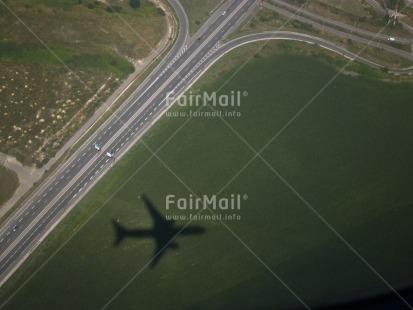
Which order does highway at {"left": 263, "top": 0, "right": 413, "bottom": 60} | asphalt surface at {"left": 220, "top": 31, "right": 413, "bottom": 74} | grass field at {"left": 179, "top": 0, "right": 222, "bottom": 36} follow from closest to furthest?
asphalt surface at {"left": 220, "top": 31, "right": 413, "bottom": 74}, highway at {"left": 263, "top": 0, "right": 413, "bottom": 60}, grass field at {"left": 179, "top": 0, "right": 222, "bottom": 36}

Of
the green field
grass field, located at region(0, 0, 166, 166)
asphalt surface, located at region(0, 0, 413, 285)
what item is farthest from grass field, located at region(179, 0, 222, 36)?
the green field

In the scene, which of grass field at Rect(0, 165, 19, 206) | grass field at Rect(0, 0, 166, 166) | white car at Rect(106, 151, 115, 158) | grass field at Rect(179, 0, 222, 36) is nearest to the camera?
grass field at Rect(0, 165, 19, 206)

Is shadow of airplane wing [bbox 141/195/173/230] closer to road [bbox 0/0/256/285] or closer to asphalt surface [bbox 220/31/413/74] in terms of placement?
road [bbox 0/0/256/285]

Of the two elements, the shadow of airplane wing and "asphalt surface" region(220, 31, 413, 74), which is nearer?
the shadow of airplane wing

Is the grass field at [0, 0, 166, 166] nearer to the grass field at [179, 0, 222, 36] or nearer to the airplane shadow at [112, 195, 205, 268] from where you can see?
the grass field at [179, 0, 222, 36]

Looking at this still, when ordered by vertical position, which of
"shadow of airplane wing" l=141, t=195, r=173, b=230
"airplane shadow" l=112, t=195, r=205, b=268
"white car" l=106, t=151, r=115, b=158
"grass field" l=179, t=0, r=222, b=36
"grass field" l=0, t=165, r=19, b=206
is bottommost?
"airplane shadow" l=112, t=195, r=205, b=268

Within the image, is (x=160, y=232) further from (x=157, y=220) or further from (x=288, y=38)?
(x=288, y=38)

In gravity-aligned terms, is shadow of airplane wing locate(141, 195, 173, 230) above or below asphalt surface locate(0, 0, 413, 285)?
below
